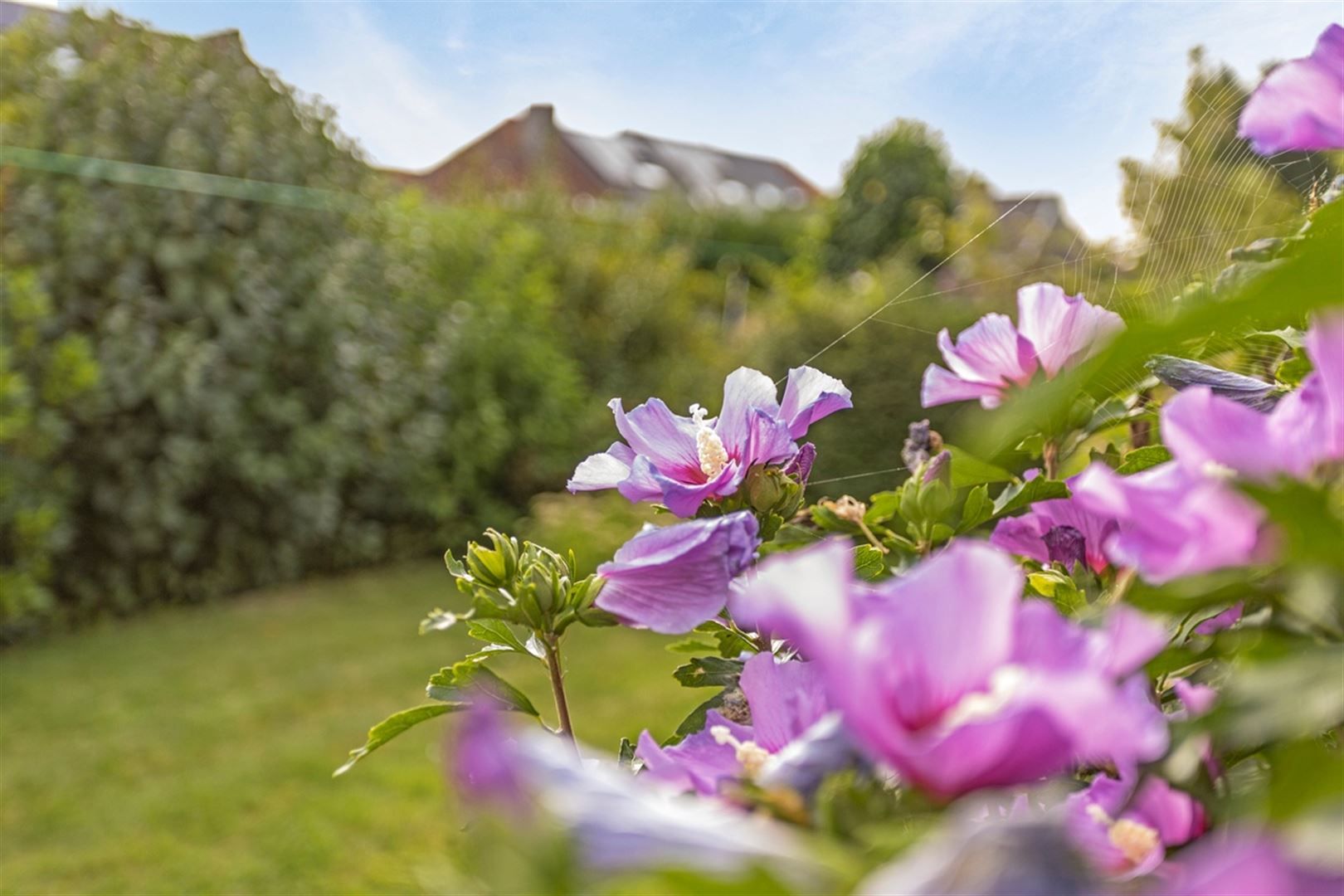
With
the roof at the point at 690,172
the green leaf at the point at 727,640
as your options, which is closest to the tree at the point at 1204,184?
the green leaf at the point at 727,640

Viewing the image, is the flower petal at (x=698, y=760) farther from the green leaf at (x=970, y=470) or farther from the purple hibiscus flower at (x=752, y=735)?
the green leaf at (x=970, y=470)

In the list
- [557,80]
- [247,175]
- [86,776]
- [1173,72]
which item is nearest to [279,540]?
[247,175]

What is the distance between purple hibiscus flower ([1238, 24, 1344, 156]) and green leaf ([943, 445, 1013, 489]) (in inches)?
11.1

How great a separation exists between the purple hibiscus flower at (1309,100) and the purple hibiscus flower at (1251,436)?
17 centimetres

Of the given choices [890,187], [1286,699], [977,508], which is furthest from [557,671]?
[890,187]

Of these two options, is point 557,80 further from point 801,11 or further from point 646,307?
point 646,307

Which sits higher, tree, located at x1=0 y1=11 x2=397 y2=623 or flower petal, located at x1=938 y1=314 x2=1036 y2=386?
tree, located at x1=0 y1=11 x2=397 y2=623

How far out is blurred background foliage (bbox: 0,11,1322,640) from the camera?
4.93m

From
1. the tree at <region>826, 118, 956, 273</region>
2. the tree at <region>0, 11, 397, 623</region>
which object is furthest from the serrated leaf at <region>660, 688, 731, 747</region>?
the tree at <region>826, 118, 956, 273</region>

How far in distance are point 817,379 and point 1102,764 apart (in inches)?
8.8

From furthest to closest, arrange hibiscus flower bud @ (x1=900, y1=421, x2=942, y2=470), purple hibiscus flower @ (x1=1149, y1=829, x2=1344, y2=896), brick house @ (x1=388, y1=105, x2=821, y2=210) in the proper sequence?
brick house @ (x1=388, y1=105, x2=821, y2=210), hibiscus flower bud @ (x1=900, y1=421, x2=942, y2=470), purple hibiscus flower @ (x1=1149, y1=829, x2=1344, y2=896)

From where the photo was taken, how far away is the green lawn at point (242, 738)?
3.02 m

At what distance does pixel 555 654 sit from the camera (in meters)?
0.56

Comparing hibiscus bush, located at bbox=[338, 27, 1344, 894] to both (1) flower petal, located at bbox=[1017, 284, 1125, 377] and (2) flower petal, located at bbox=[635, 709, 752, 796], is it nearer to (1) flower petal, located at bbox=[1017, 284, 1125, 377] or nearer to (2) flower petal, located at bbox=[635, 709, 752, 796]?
(2) flower petal, located at bbox=[635, 709, 752, 796]
